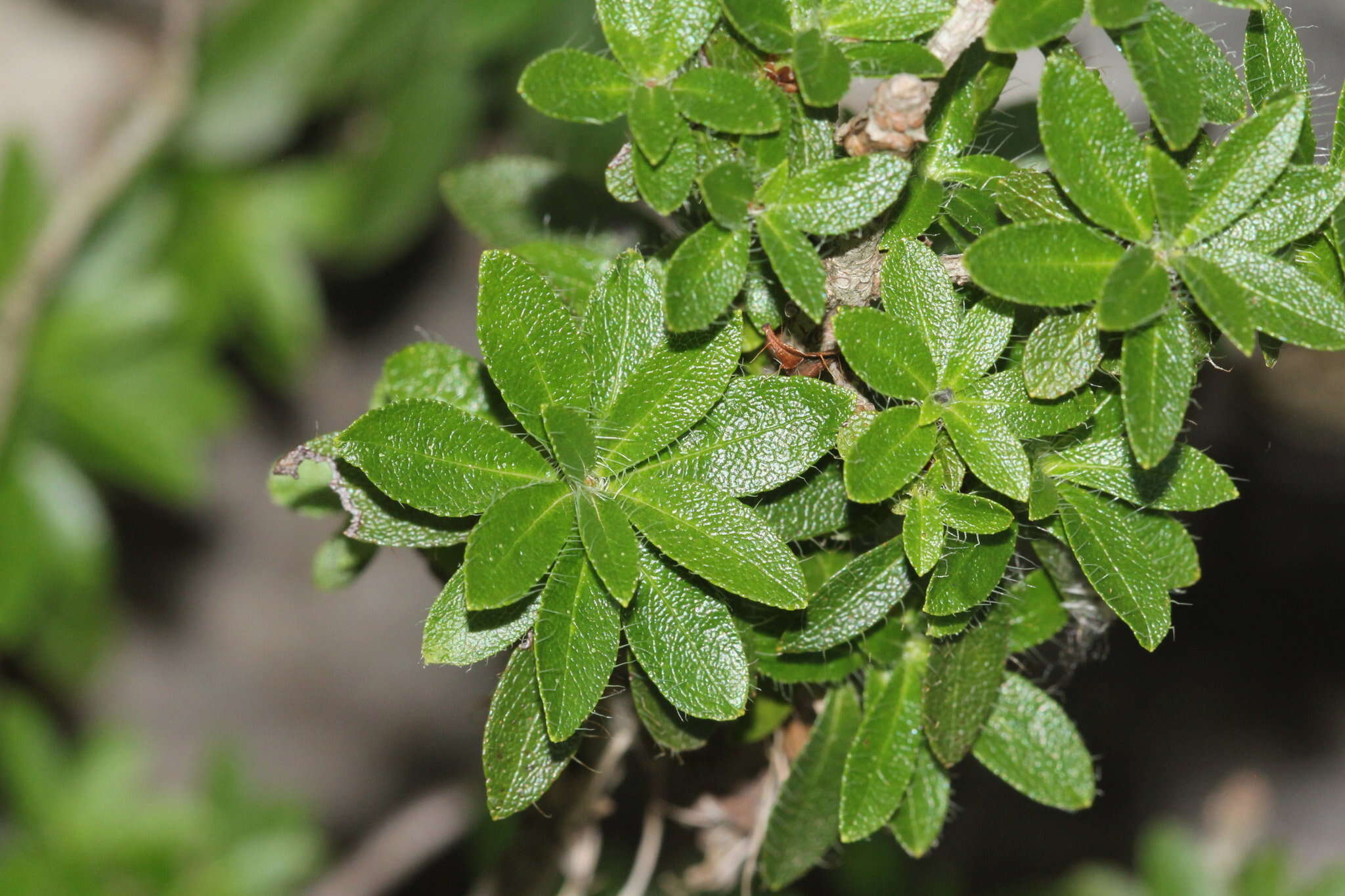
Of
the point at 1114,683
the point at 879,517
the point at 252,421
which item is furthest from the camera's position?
the point at 252,421

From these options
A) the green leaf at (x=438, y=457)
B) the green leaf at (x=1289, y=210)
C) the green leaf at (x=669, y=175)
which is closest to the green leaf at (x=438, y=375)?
the green leaf at (x=438, y=457)

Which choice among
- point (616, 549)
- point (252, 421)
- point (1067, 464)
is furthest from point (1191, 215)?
point (252, 421)

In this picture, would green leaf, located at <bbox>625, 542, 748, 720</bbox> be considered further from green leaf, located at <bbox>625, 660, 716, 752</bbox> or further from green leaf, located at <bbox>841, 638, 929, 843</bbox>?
green leaf, located at <bbox>841, 638, 929, 843</bbox>

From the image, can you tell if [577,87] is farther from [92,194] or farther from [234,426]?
[234,426]

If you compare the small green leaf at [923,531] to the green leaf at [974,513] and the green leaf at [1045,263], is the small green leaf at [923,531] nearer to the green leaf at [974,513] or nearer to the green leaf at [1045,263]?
the green leaf at [974,513]

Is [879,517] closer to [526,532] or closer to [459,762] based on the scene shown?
[526,532]
